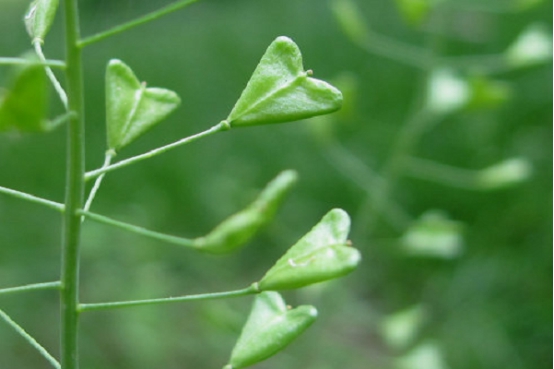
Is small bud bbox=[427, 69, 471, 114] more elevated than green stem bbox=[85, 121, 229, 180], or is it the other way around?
small bud bbox=[427, 69, 471, 114]

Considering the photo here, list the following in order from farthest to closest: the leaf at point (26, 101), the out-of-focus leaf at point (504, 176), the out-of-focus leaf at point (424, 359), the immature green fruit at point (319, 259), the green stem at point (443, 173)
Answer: the green stem at point (443, 173)
the out-of-focus leaf at point (504, 176)
the out-of-focus leaf at point (424, 359)
the immature green fruit at point (319, 259)
the leaf at point (26, 101)

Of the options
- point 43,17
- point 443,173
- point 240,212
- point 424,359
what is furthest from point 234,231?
point 443,173

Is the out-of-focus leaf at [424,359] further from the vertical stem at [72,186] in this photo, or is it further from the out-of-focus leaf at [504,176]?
the vertical stem at [72,186]

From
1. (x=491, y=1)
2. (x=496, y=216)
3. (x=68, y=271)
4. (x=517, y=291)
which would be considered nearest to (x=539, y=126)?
(x=496, y=216)

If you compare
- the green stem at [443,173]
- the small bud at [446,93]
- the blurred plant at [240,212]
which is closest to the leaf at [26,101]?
the blurred plant at [240,212]

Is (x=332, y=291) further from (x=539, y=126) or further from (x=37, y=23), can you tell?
(x=539, y=126)

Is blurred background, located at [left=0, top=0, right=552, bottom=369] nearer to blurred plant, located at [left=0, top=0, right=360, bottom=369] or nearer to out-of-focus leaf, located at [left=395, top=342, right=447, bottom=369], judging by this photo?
out-of-focus leaf, located at [left=395, top=342, right=447, bottom=369]

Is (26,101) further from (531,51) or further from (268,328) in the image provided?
(531,51)

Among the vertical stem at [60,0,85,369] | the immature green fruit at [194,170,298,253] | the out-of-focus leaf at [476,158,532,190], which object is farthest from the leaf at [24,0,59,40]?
the out-of-focus leaf at [476,158,532,190]
